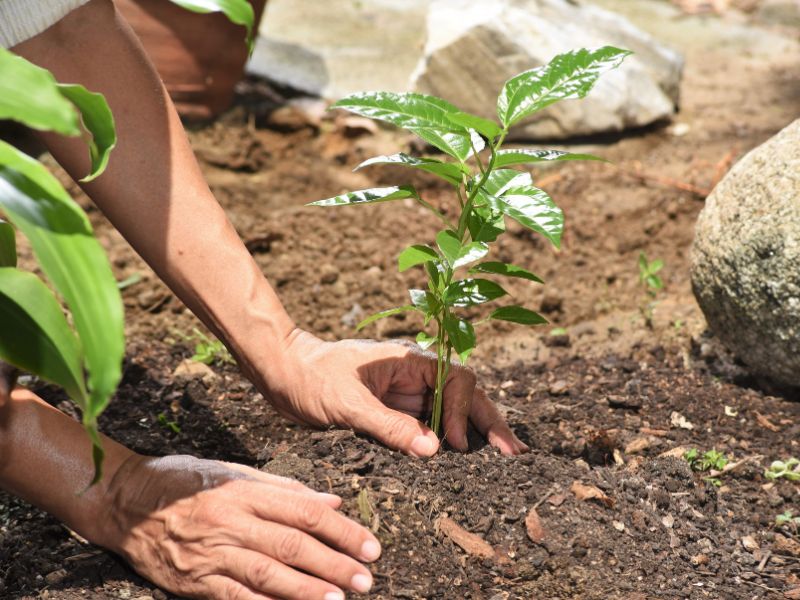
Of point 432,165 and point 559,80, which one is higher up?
point 559,80

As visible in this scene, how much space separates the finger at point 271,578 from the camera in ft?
5.21

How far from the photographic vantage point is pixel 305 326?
302 cm

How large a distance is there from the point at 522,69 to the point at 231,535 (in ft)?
9.84

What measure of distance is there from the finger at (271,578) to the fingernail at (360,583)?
0.11 feet

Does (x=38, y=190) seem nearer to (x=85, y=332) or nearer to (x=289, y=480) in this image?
(x=85, y=332)

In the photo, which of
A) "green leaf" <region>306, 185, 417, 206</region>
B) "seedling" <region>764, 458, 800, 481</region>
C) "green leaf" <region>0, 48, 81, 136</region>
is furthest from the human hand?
"green leaf" <region>0, 48, 81, 136</region>

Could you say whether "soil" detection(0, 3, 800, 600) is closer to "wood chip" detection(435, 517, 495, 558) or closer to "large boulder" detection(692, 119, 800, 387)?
"wood chip" detection(435, 517, 495, 558)

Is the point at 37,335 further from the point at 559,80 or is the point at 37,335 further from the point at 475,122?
the point at 559,80

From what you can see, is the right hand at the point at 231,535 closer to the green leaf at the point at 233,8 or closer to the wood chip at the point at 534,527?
the wood chip at the point at 534,527

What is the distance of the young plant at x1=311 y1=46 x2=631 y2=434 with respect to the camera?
166 centimetres

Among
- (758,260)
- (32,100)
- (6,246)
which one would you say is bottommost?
(758,260)

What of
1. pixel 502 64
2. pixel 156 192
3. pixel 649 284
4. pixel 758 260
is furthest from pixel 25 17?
pixel 502 64

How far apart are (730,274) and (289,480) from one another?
134 cm

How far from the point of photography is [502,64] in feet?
13.6
